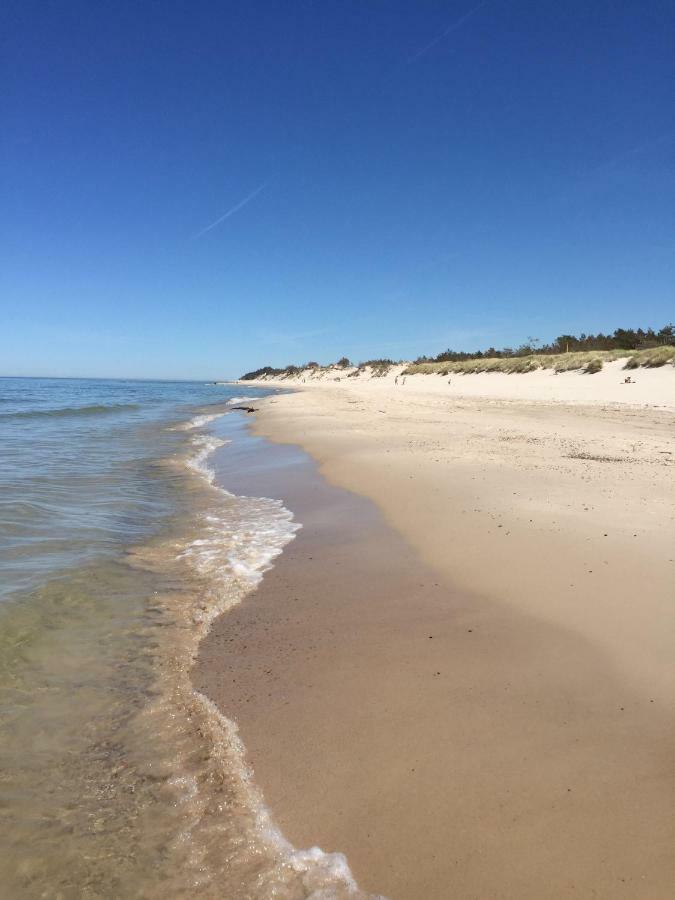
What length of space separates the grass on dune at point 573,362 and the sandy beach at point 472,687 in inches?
694

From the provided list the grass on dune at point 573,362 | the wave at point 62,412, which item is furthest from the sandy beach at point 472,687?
the wave at point 62,412

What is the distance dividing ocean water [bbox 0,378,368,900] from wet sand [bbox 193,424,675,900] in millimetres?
160

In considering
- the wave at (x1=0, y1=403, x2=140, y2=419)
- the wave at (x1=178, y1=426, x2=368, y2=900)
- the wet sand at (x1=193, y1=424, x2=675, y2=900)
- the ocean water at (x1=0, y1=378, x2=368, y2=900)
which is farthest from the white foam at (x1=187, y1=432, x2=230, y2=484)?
the wave at (x1=0, y1=403, x2=140, y2=419)

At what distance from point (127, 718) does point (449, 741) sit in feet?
5.15

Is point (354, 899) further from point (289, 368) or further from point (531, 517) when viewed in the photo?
point (289, 368)

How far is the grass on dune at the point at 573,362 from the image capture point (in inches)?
816

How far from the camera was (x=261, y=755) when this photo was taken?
224 cm

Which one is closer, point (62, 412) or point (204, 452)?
point (204, 452)

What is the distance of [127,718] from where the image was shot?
99.2 inches

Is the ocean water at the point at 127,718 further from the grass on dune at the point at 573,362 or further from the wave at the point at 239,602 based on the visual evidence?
the grass on dune at the point at 573,362

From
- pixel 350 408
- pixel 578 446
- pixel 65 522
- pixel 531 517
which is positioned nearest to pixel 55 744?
pixel 65 522

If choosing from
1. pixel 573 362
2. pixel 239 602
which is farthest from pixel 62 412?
pixel 573 362

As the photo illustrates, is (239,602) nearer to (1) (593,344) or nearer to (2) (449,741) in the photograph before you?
(2) (449,741)

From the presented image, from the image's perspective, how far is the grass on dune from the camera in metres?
20.7
